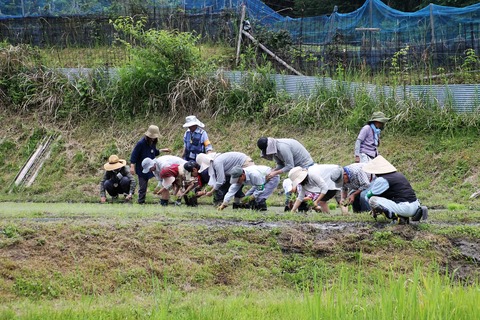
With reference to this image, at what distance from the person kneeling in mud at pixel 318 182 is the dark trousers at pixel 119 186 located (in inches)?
205

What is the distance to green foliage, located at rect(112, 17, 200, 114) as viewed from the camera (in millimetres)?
23547

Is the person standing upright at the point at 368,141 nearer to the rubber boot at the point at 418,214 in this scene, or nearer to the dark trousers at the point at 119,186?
the rubber boot at the point at 418,214

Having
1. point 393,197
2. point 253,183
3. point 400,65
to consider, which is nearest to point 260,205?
point 253,183

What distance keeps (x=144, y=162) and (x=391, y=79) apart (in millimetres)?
8644

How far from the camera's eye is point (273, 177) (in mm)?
15062

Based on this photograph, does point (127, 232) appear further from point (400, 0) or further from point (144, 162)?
point (400, 0)

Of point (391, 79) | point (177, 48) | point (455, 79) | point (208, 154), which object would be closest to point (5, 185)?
point (177, 48)

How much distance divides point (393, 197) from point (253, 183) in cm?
426

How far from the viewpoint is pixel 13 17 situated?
2783 cm

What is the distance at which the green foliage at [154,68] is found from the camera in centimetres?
2355

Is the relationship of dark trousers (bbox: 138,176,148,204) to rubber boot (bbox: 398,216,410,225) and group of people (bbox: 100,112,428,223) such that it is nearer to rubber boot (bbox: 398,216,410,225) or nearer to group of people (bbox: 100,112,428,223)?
group of people (bbox: 100,112,428,223)

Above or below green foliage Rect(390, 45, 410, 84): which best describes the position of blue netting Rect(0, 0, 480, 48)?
above

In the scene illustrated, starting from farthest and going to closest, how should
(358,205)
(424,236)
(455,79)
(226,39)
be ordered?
(226,39) → (455,79) → (358,205) → (424,236)

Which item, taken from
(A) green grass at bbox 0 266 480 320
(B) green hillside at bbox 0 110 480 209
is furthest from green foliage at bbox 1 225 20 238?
(B) green hillside at bbox 0 110 480 209
